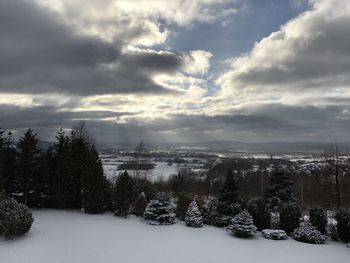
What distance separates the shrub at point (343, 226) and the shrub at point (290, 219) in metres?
2.14

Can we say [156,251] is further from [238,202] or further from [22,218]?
[238,202]

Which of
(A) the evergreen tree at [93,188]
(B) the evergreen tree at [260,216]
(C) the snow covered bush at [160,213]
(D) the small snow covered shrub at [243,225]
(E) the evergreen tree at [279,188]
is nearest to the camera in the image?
(D) the small snow covered shrub at [243,225]

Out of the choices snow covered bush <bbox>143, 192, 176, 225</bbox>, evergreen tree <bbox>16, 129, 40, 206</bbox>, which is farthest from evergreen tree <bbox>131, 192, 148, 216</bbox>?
evergreen tree <bbox>16, 129, 40, 206</bbox>

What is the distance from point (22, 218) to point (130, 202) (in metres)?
7.53

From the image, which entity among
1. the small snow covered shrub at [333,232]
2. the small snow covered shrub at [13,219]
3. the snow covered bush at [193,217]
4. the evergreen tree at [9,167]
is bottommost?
the small snow covered shrub at [333,232]

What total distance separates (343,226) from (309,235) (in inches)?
83.9

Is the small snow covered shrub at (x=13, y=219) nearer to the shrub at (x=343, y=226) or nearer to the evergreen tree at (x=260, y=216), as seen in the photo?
the evergreen tree at (x=260, y=216)

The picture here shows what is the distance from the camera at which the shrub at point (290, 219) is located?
19.3m

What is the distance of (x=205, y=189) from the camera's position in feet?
189

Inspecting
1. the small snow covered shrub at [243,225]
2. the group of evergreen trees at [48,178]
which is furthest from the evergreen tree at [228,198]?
the group of evergreen trees at [48,178]

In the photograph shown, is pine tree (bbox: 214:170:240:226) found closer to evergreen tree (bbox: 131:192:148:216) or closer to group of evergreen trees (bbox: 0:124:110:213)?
evergreen tree (bbox: 131:192:148:216)

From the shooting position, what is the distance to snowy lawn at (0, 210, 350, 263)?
1384 centimetres

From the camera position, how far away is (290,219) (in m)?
19.4

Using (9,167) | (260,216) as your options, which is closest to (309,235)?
(260,216)
